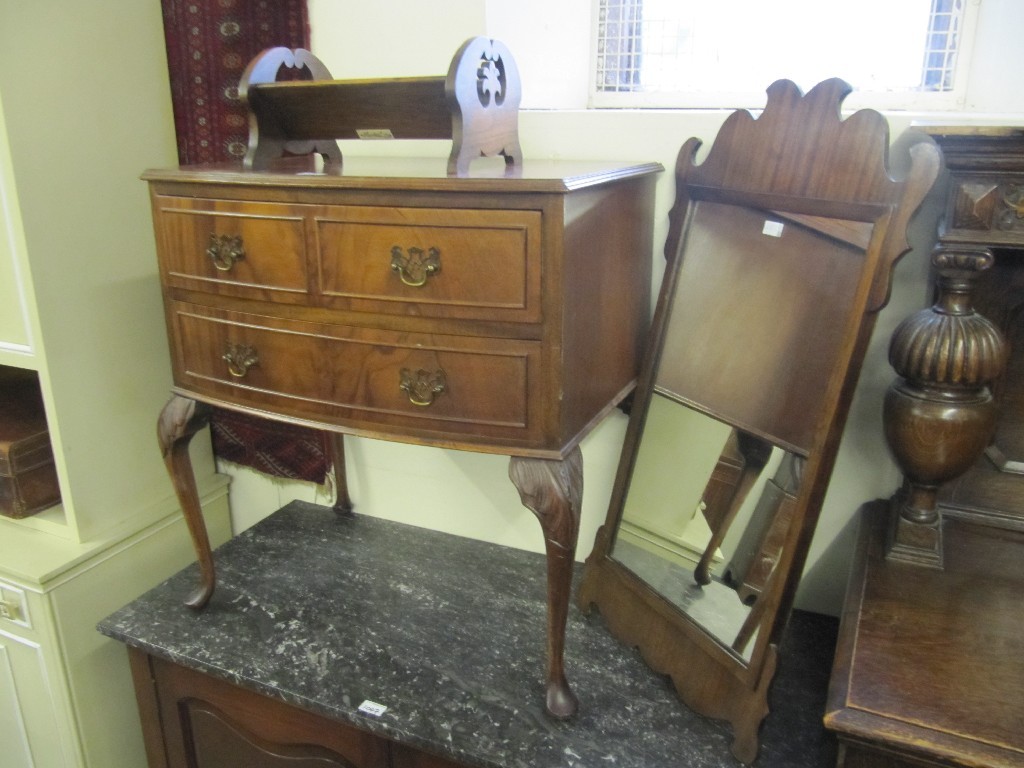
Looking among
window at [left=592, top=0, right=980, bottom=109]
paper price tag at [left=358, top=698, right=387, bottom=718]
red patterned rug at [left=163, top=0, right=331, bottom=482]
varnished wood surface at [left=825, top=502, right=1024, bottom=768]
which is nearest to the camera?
varnished wood surface at [left=825, top=502, right=1024, bottom=768]

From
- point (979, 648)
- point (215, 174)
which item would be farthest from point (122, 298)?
point (979, 648)

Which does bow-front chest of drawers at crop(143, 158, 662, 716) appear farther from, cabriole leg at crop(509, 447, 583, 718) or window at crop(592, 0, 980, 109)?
window at crop(592, 0, 980, 109)

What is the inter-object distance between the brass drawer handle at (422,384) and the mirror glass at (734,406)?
382 mm

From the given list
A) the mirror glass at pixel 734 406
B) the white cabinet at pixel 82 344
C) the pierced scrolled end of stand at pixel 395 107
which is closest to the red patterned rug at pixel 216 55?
the white cabinet at pixel 82 344

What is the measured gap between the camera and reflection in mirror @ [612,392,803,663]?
1.03 metres

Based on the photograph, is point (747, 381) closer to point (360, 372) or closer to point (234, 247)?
point (360, 372)

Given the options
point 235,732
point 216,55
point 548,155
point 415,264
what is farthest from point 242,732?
point 216,55

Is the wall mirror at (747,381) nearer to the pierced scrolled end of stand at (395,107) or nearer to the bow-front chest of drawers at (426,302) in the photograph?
the bow-front chest of drawers at (426,302)

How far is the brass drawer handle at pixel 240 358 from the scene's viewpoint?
1127 millimetres

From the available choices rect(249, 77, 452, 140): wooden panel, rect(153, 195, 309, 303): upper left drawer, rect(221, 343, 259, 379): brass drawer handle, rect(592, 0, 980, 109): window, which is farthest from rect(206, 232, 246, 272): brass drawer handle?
rect(592, 0, 980, 109): window

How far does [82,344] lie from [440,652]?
86 cm

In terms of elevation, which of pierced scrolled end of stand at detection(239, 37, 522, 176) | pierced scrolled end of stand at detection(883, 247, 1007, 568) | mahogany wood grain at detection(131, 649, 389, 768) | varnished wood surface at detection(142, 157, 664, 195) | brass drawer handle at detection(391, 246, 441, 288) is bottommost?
mahogany wood grain at detection(131, 649, 389, 768)

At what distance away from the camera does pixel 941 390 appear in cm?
95

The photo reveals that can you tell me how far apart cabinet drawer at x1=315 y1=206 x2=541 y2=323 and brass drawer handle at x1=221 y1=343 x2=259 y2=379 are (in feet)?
0.57
